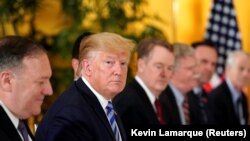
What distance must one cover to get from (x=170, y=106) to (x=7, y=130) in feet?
9.06

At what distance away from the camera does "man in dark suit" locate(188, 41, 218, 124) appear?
617 cm

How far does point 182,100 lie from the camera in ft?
19.4

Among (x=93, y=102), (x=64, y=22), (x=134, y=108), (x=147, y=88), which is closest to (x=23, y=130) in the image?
(x=93, y=102)

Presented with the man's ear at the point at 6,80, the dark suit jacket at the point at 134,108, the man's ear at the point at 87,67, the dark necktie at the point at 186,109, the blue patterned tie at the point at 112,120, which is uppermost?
the man's ear at the point at 6,80

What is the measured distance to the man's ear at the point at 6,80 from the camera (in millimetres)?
2906

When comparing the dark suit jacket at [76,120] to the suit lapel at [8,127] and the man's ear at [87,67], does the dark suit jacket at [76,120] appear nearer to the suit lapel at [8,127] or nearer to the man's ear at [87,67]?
the man's ear at [87,67]

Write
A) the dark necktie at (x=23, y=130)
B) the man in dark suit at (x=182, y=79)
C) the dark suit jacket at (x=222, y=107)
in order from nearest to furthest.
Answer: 1. the dark necktie at (x=23, y=130)
2. the man in dark suit at (x=182, y=79)
3. the dark suit jacket at (x=222, y=107)

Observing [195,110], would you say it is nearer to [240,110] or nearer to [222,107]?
[222,107]

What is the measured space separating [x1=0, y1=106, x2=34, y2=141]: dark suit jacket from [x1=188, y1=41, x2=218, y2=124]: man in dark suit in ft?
10.8

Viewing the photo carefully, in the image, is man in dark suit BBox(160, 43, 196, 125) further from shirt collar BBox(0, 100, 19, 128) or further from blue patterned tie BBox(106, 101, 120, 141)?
shirt collar BBox(0, 100, 19, 128)

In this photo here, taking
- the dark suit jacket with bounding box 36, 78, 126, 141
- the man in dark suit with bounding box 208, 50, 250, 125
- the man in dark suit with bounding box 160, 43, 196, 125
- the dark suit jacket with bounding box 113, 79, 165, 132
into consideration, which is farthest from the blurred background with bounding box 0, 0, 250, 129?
the dark suit jacket with bounding box 36, 78, 126, 141

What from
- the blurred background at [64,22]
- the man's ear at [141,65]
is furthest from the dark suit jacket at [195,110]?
the blurred background at [64,22]

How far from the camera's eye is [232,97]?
→ 7.16 meters

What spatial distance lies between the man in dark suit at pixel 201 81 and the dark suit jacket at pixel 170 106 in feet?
1.26
